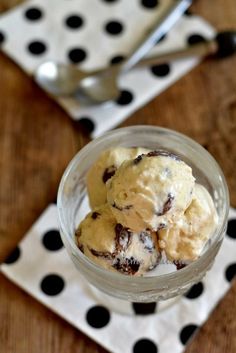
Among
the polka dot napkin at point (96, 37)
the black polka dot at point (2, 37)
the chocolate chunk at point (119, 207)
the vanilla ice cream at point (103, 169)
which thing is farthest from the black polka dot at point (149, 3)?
the chocolate chunk at point (119, 207)

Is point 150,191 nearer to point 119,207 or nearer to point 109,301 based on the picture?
point 119,207

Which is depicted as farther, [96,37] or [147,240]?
[96,37]

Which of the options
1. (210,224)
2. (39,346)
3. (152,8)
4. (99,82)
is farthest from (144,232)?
(152,8)

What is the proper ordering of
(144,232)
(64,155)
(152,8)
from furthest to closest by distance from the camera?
(152,8)
(64,155)
(144,232)

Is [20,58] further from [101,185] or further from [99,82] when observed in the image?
[101,185]

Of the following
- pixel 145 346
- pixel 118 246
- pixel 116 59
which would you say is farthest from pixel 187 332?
pixel 116 59

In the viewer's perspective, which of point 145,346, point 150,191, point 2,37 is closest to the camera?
point 150,191
